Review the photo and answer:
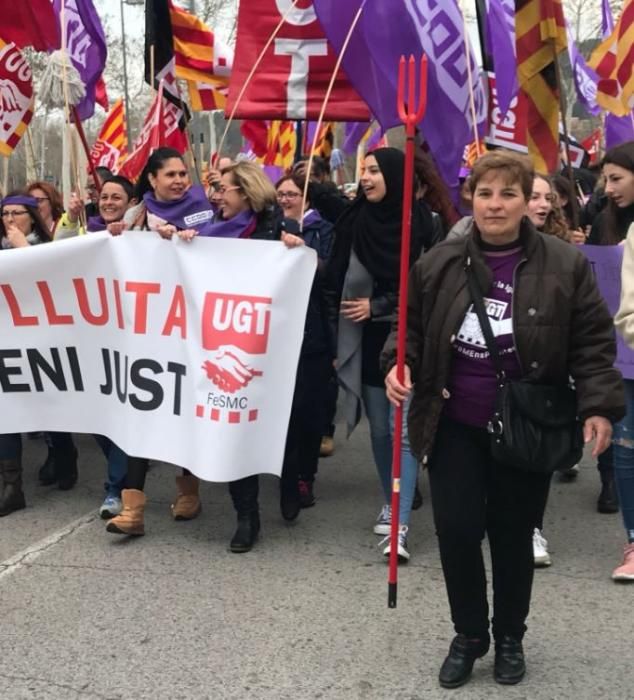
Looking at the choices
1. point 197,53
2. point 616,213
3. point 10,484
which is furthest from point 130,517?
point 197,53

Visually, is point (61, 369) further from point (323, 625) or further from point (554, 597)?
point (554, 597)

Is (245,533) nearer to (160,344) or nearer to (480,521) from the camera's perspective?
(160,344)

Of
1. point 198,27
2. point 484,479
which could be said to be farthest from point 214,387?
point 198,27

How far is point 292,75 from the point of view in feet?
19.4

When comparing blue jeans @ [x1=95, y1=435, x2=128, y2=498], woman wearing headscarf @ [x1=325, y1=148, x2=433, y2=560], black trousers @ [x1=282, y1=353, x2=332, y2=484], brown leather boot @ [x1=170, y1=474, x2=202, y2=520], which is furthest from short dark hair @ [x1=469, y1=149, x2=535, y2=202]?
blue jeans @ [x1=95, y1=435, x2=128, y2=498]

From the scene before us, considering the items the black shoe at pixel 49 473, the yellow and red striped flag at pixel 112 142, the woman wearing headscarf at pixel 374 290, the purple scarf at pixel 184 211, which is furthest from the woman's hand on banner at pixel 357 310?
the yellow and red striped flag at pixel 112 142

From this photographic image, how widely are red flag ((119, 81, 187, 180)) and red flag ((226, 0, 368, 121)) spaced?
105 cm

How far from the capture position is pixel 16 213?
18.6 feet

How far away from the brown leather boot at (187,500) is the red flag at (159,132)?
2.69 meters

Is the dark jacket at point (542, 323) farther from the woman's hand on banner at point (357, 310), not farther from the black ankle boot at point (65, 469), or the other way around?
the black ankle boot at point (65, 469)

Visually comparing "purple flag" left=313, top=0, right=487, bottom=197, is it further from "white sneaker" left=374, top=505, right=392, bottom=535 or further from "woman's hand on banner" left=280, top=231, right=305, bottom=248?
"white sneaker" left=374, top=505, right=392, bottom=535

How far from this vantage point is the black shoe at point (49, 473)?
5.63m

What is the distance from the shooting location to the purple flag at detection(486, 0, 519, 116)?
22.2 ft

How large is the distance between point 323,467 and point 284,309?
6.07ft
